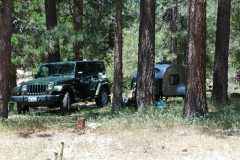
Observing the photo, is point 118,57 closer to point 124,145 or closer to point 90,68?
point 90,68

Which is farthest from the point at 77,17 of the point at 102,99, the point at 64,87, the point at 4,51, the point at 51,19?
the point at 4,51

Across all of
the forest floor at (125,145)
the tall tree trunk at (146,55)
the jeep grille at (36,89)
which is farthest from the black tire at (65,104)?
the forest floor at (125,145)

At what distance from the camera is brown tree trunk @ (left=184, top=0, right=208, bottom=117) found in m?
13.4

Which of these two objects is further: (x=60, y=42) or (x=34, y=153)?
(x=60, y=42)

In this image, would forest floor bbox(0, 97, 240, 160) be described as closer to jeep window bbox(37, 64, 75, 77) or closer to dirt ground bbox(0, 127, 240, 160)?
dirt ground bbox(0, 127, 240, 160)

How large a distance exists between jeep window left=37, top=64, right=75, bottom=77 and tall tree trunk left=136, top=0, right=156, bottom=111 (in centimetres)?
524

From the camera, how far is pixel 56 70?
2131 centimetres

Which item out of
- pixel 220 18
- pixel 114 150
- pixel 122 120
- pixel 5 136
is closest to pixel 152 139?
pixel 114 150

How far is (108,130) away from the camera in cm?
1230

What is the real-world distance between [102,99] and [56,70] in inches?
106

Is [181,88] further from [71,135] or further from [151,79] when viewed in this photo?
[71,135]

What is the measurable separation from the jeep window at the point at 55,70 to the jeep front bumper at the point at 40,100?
1.81 meters

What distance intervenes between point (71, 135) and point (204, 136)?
262 centimetres

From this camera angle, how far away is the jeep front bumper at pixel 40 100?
19.2 m
